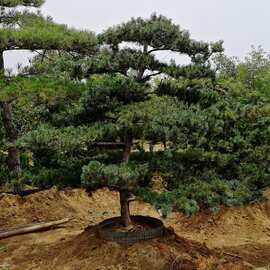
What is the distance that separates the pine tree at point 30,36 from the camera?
8.77 meters

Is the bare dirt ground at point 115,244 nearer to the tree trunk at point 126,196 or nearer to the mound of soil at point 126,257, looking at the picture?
the mound of soil at point 126,257

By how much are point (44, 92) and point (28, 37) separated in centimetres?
200

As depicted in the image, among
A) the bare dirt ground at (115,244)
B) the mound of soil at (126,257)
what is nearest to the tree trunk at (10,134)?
the bare dirt ground at (115,244)

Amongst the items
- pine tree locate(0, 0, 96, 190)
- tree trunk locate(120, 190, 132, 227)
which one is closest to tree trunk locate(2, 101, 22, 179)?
pine tree locate(0, 0, 96, 190)

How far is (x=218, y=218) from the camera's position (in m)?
9.95

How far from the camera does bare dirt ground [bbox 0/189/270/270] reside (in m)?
7.00

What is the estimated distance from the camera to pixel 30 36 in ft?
28.6

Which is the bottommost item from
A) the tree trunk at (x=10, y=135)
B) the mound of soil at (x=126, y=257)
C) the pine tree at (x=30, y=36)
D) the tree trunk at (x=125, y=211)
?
the mound of soil at (x=126, y=257)

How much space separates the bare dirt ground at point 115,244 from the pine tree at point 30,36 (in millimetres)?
1228

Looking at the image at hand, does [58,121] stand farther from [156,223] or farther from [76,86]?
[156,223]

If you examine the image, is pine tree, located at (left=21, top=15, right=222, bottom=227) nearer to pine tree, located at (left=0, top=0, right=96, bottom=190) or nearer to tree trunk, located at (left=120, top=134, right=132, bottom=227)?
tree trunk, located at (left=120, top=134, right=132, bottom=227)

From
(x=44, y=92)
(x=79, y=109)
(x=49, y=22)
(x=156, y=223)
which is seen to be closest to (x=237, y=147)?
(x=156, y=223)

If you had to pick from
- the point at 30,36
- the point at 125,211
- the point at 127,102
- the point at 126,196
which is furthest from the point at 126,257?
the point at 30,36

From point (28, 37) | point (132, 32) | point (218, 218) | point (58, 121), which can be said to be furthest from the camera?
point (218, 218)
